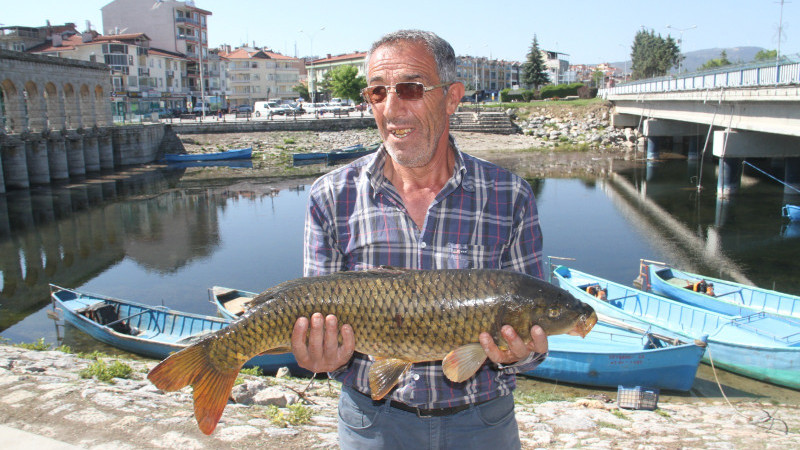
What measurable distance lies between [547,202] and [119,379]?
30.7 meters

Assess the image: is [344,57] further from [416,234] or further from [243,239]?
[416,234]

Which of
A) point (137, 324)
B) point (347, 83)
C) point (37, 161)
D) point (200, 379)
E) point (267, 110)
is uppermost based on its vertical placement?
point (347, 83)

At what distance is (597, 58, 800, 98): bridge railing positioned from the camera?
84.8ft

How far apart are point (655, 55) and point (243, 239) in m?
102

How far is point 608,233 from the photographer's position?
28.3 meters

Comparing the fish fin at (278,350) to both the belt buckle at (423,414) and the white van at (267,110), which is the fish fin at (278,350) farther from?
the white van at (267,110)

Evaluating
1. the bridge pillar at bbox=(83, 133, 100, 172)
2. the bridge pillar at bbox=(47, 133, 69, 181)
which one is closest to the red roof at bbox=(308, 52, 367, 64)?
the bridge pillar at bbox=(83, 133, 100, 172)

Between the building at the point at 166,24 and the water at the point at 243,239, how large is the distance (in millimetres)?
54422

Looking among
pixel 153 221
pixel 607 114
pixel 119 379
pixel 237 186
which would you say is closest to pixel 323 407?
pixel 119 379

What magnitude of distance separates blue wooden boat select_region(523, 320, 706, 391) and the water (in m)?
0.67

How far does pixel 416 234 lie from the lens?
128 inches

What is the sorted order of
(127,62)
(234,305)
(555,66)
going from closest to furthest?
(234,305), (127,62), (555,66)

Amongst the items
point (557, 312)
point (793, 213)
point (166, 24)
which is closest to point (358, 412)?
point (557, 312)

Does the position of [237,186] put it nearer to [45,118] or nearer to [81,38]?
[45,118]
